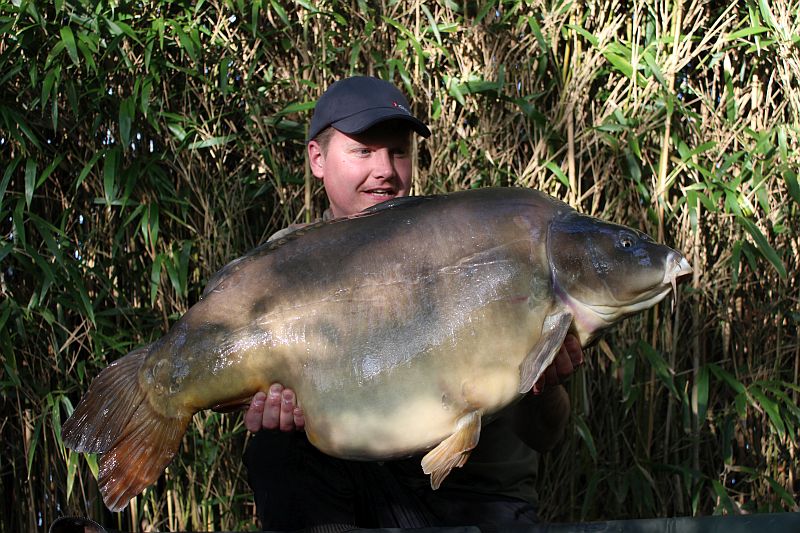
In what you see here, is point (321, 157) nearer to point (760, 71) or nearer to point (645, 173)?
point (645, 173)

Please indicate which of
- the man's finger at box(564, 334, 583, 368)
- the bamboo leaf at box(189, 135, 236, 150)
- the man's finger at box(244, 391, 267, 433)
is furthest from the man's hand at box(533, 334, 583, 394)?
the bamboo leaf at box(189, 135, 236, 150)

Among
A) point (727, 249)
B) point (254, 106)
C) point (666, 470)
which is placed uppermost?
point (254, 106)

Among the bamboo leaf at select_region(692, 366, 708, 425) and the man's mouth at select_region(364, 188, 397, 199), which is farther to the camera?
the bamboo leaf at select_region(692, 366, 708, 425)

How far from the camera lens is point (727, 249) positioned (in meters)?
2.85

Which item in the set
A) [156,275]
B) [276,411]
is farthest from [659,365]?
[156,275]

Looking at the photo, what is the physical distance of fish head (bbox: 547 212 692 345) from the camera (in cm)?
157

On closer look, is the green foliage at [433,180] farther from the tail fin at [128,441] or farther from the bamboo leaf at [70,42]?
the tail fin at [128,441]

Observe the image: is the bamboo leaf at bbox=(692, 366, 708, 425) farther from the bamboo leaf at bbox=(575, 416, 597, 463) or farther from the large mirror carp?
the large mirror carp

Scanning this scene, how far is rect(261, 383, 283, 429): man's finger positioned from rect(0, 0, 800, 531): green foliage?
1.07 meters

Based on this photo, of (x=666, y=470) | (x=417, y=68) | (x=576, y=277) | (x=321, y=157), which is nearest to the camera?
(x=576, y=277)

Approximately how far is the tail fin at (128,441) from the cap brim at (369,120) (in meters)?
0.80

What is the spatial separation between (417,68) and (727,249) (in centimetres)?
113

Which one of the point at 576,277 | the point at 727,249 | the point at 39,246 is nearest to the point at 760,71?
the point at 727,249

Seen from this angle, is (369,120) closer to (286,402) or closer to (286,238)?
(286,238)
